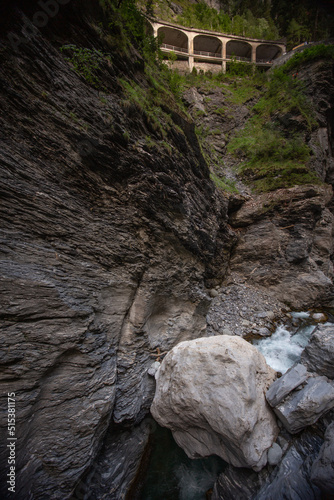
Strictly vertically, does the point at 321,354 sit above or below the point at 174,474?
above

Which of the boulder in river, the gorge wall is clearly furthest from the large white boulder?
the gorge wall

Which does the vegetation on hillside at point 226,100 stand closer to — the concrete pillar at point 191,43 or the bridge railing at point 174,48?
the concrete pillar at point 191,43

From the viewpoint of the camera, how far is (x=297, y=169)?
29.2 feet

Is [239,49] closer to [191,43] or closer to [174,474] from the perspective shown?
[191,43]

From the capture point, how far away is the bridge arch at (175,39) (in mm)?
16547

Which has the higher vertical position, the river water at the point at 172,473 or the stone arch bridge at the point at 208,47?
the stone arch bridge at the point at 208,47

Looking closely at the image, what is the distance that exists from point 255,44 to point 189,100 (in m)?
15.2

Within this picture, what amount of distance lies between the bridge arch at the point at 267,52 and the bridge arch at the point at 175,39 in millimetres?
8350

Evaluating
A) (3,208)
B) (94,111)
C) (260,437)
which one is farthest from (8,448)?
(94,111)

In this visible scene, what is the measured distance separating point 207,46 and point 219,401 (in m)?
29.1

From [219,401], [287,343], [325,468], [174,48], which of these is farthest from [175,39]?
[325,468]

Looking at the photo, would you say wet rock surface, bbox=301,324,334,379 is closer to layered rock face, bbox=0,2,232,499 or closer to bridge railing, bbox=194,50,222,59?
layered rock face, bbox=0,2,232,499

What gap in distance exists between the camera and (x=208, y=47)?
730 inches

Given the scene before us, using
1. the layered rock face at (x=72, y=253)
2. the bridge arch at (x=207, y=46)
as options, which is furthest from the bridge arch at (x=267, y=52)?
the layered rock face at (x=72, y=253)
